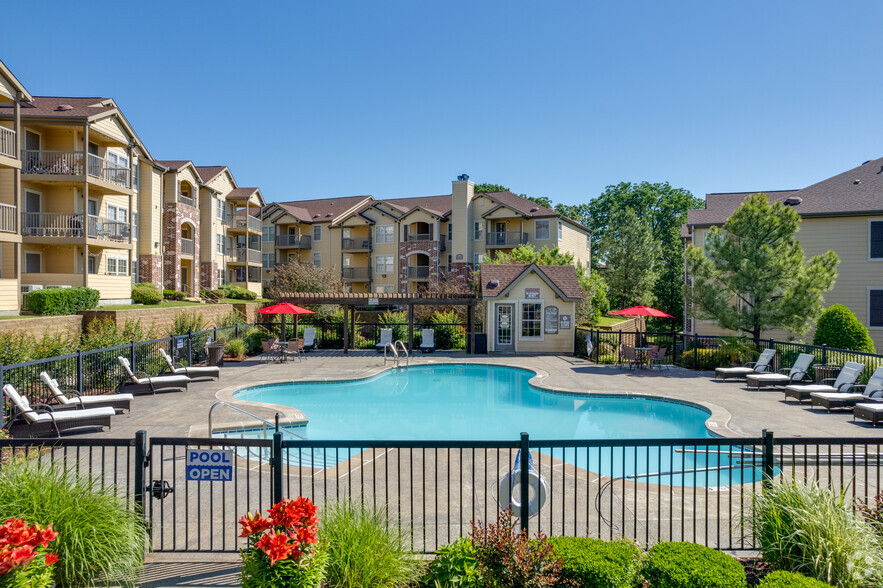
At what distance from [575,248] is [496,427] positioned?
119 feet

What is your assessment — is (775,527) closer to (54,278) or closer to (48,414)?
(48,414)

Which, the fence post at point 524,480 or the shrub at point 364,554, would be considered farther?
the fence post at point 524,480

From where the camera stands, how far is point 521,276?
24.9m

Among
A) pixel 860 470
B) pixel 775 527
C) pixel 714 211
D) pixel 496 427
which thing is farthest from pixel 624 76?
pixel 775 527

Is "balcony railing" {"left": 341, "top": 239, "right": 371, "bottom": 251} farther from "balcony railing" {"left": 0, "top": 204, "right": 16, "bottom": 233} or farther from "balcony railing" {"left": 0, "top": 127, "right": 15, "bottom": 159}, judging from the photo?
"balcony railing" {"left": 0, "top": 204, "right": 16, "bottom": 233}

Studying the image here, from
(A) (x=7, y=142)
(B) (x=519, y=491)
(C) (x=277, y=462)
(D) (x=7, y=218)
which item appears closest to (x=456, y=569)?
(B) (x=519, y=491)

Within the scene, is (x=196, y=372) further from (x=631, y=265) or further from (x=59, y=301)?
(x=631, y=265)

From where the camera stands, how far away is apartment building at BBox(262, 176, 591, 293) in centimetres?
4353

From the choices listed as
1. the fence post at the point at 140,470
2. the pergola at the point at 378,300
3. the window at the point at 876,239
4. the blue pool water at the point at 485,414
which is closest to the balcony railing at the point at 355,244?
the pergola at the point at 378,300

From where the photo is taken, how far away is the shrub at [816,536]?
168 inches

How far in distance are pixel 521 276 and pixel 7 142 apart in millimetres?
21358

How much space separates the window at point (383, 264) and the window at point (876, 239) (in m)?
33.2

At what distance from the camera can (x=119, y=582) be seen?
457 cm

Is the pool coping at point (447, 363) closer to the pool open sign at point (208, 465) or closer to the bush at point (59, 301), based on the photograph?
the pool open sign at point (208, 465)
